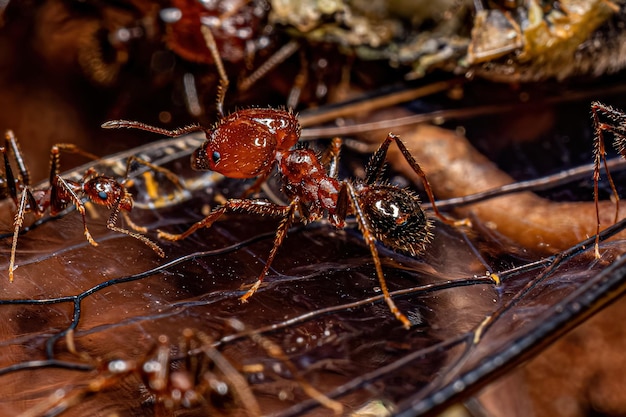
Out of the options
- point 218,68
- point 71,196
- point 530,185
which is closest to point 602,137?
point 530,185

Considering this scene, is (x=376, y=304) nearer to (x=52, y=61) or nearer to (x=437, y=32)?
(x=437, y=32)

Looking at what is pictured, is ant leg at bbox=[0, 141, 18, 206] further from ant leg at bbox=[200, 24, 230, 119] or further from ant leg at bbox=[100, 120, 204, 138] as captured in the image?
ant leg at bbox=[200, 24, 230, 119]

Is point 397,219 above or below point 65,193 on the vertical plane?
above

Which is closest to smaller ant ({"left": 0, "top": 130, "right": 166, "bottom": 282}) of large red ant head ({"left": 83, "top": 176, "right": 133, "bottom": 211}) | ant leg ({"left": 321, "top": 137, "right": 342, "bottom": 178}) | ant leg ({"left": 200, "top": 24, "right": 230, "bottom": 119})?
large red ant head ({"left": 83, "top": 176, "right": 133, "bottom": 211})

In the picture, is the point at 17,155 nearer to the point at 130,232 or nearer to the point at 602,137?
the point at 130,232

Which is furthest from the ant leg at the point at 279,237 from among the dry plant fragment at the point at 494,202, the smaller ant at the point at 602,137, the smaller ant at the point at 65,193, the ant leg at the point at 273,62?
the ant leg at the point at 273,62

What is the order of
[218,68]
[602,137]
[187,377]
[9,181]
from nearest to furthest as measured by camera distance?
[187,377] → [602,137] → [9,181] → [218,68]

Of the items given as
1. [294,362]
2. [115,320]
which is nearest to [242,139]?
[115,320]
